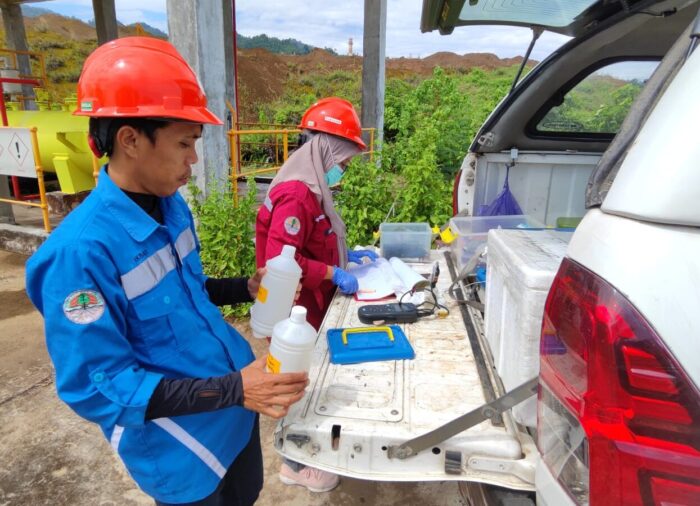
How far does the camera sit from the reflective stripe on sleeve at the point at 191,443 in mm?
1314

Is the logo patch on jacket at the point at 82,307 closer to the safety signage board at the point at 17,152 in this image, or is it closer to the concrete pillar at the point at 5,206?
the safety signage board at the point at 17,152

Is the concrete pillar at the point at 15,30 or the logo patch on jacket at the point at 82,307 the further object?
the concrete pillar at the point at 15,30

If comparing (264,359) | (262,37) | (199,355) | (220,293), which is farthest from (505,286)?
(262,37)

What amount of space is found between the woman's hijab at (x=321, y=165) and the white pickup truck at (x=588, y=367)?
0.60 meters

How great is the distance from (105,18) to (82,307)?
1269 centimetres

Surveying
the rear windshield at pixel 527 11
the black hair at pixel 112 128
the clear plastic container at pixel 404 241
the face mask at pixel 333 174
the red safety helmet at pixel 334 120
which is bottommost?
the clear plastic container at pixel 404 241

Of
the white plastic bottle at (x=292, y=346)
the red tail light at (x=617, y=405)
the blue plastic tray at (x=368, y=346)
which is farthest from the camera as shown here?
the blue plastic tray at (x=368, y=346)

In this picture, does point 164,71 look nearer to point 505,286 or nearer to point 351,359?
point 351,359

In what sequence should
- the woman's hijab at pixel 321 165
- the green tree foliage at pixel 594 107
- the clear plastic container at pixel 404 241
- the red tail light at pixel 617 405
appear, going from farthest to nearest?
the green tree foliage at pixel 594 107, the clear plastic container at pixel 404 241, the woman's hijab at pixel 321 165, the red tail light at pixel 617 405

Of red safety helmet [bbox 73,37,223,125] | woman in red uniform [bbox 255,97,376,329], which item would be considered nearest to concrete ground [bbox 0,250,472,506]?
woman in red uniform [bbox 255,97,376,329]

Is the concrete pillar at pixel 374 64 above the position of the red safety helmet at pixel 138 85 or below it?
above

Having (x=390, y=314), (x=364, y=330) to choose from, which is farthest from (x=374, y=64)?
(x=364, y=330)

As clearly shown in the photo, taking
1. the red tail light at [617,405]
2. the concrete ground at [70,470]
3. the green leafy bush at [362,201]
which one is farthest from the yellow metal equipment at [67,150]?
the red tail light at [617,405]

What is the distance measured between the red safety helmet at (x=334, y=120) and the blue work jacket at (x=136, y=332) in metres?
1.14
